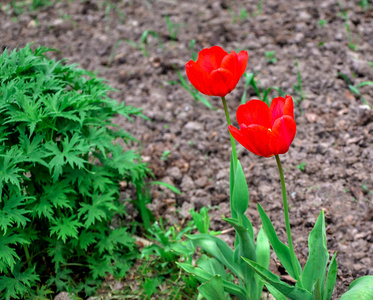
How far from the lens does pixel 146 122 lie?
3197 millimetres

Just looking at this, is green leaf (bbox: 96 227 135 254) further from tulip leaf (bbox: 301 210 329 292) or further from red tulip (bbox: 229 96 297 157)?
red tulip (bbox: 229 96 297 157)

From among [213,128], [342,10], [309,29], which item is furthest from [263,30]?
[213,128]

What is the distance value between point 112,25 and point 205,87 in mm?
3052

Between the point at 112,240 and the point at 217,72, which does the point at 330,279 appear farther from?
the point at 112,240

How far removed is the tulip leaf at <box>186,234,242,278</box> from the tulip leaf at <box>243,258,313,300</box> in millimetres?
302

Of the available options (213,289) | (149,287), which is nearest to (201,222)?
(149,287)

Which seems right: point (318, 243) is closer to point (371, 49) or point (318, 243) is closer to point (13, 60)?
point (13, 60)

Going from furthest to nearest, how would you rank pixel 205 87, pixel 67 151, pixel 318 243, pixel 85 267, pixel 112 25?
pixel 112 25, pixel 85 267, pixel 67 151, pixel 318 243, pixel 205 87

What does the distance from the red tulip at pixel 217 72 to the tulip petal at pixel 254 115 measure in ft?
0.42

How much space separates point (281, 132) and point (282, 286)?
0.59 m

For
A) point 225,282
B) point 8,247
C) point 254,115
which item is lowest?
point 225,282

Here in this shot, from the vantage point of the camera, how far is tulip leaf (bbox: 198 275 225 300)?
1.65 meters

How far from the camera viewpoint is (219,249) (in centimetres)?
184

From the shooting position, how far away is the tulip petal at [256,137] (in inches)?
50.4
